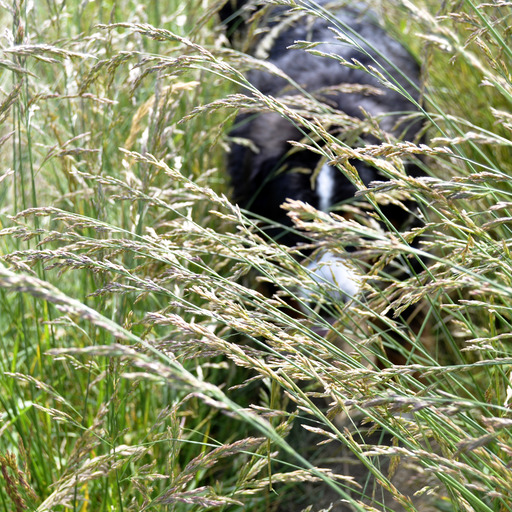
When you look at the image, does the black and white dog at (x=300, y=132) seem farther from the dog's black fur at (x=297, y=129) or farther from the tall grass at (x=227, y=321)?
the tall grass at (x=227, y=321)

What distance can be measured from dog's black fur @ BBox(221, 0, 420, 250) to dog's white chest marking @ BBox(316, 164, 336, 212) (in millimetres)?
12

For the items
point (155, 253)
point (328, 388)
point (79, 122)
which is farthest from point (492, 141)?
point (79, 122)

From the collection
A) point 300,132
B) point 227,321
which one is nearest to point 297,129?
point 300,132

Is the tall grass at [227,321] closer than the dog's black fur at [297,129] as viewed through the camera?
Yes

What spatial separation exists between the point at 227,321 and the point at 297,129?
1398 millimetres

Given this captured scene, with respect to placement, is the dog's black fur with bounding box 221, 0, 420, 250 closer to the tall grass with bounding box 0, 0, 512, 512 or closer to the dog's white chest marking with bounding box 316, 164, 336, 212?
the dog's white chest marking with bounding box 316, 164, 336, 212

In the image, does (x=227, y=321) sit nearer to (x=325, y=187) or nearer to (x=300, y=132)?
(x=325, y=187)

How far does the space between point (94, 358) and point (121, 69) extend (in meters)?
1.03

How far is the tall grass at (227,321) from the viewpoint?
0.80 metres

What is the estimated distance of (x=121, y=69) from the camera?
2.01 metres

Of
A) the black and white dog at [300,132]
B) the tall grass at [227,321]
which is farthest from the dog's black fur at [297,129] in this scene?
the tall grass at [227,321]

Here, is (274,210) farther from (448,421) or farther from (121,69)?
(448,421)

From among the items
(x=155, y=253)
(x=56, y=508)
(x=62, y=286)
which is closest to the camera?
(x=155, y=253)

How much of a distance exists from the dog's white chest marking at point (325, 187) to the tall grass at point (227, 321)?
1.15 feet
